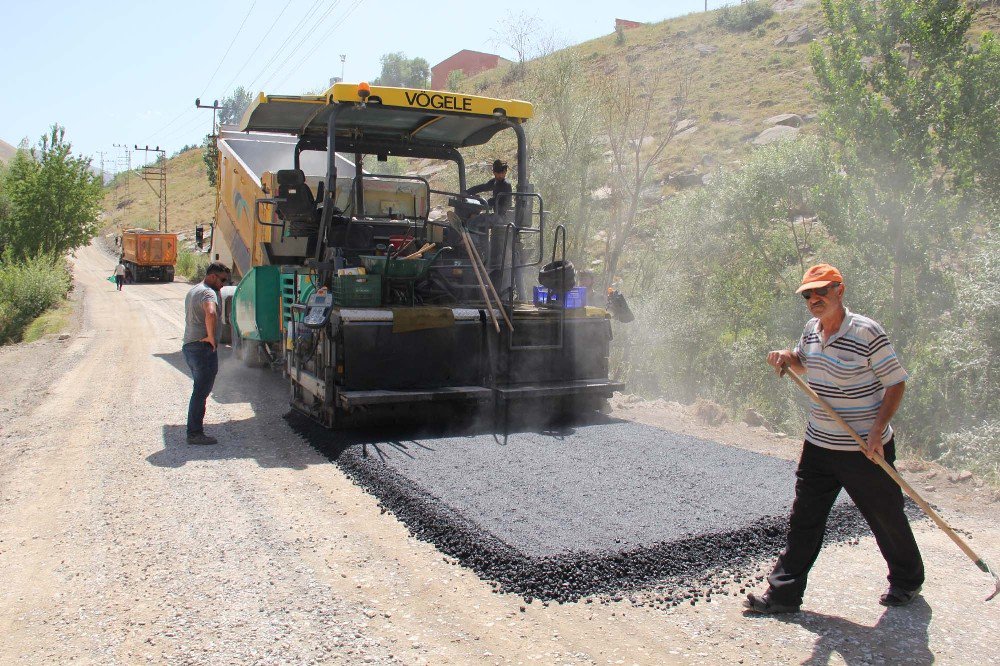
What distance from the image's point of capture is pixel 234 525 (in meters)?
4.37

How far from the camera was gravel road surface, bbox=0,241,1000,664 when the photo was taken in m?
3.03

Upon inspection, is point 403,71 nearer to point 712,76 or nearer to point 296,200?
point 712,76

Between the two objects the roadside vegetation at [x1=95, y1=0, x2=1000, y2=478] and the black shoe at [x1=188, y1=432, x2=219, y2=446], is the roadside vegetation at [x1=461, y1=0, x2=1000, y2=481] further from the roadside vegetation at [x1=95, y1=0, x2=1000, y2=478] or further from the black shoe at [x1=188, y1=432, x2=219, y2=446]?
the black shoe at [x1=188, y1=432, x2=219, y2=446]

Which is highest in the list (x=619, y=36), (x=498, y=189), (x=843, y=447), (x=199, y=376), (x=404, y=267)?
(x=619, y=36)

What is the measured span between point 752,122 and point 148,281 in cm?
2592

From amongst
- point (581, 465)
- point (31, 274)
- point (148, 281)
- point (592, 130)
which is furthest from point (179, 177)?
point (581, 465)

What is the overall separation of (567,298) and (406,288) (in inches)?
58.8

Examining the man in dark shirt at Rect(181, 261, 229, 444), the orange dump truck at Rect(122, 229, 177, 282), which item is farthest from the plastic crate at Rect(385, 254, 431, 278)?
the orange dump truck at Rect(122, 229, 177, 282)

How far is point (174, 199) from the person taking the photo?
234ft

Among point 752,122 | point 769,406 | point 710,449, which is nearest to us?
point 710,449

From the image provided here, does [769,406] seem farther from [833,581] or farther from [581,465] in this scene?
[833,581]

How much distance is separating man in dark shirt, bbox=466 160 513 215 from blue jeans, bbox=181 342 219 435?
2890mm

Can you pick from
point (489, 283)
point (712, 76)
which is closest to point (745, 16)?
point (712, 76)

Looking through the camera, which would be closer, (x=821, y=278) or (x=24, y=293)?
(x=821, y=278)
